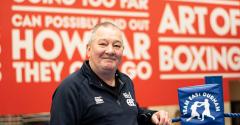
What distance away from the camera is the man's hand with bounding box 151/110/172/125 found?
1473 millimetres

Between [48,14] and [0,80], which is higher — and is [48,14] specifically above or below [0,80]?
above

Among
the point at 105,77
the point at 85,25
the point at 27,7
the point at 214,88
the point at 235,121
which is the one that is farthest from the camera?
the point at 235,121

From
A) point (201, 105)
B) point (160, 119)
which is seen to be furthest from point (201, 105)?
point (160, 119)

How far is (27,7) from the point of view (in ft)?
6.97

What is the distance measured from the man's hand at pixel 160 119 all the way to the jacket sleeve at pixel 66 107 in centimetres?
33

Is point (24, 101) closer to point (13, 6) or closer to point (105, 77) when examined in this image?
point (13, 6)

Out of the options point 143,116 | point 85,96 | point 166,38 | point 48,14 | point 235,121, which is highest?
point 48,14

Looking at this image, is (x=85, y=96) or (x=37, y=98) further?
(x=37, y=98)

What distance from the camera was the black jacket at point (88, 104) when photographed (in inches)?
51.1

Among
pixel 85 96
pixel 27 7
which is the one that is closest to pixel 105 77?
pixel 85 96

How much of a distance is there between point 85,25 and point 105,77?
86 centimetres

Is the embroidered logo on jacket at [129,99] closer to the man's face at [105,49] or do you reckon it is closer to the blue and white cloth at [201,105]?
the man's face at [105,49]

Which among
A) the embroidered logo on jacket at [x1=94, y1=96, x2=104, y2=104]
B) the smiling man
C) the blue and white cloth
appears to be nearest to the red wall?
the blue and white cloth

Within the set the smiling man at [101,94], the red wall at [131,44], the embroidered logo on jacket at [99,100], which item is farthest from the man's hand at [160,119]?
the red wall at [131,44]
